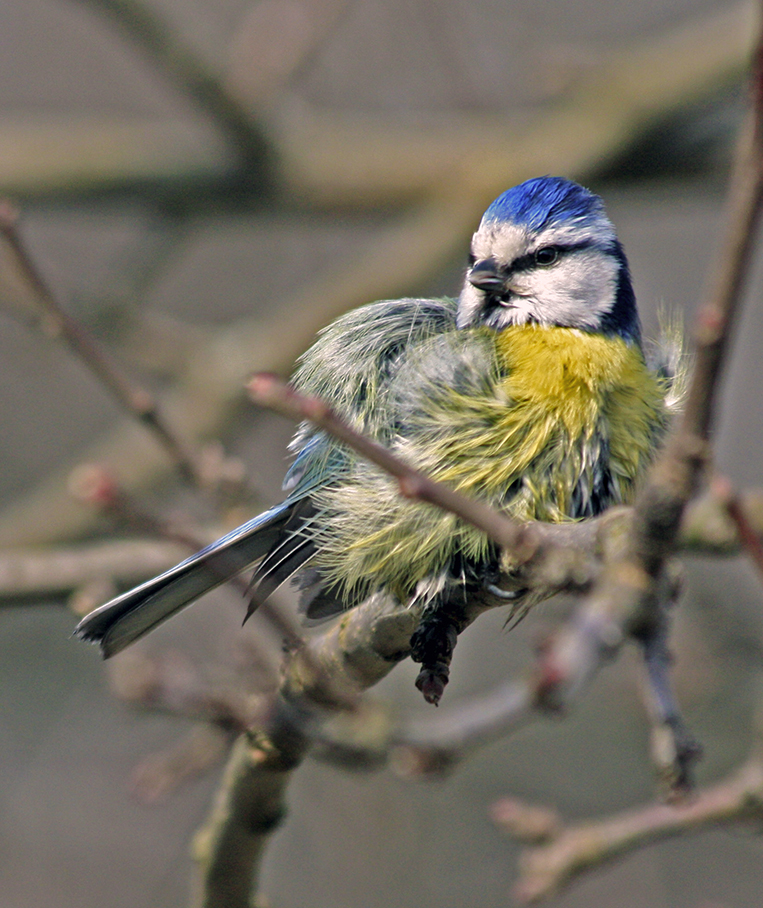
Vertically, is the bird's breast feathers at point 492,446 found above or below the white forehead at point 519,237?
below

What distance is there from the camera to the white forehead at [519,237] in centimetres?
263

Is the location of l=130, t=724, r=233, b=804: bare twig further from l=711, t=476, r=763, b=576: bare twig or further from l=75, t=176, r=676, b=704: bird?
l=711, t=476, r=763, b=576: bare twig

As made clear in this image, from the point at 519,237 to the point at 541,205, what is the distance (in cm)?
11

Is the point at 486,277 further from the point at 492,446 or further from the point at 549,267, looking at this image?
the point at 492,446

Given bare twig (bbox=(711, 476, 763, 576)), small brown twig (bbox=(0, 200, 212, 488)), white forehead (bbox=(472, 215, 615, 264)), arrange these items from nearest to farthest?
bare twig (bbox=(711, 476, 763, 576)), small brown twig (bbox=(0, 200, 212, 488)), white forehead (bbox=(472, 215, 615, 264))

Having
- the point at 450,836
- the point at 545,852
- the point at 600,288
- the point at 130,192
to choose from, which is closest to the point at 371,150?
the point at 130,192

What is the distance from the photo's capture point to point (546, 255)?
2.68 metres

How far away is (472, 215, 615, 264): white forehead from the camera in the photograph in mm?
2633

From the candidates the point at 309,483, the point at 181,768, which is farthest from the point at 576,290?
the point at 181,768

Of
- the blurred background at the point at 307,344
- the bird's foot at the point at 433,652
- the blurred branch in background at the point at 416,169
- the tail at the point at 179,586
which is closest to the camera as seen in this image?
the bird's foot at the point at 433,652

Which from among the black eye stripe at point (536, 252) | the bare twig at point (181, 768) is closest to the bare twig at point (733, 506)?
the black eye stripe at point (536, 252)

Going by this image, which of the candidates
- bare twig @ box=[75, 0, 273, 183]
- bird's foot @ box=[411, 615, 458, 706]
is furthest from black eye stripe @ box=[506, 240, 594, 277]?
bare twig @ box=[75, 0, 273, 183]

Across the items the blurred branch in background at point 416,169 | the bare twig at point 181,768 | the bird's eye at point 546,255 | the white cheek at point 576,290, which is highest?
the bird's eye at point 546,255

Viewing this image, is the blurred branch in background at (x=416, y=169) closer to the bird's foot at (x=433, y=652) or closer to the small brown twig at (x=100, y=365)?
the small brown twig at (x=100, y=365)
